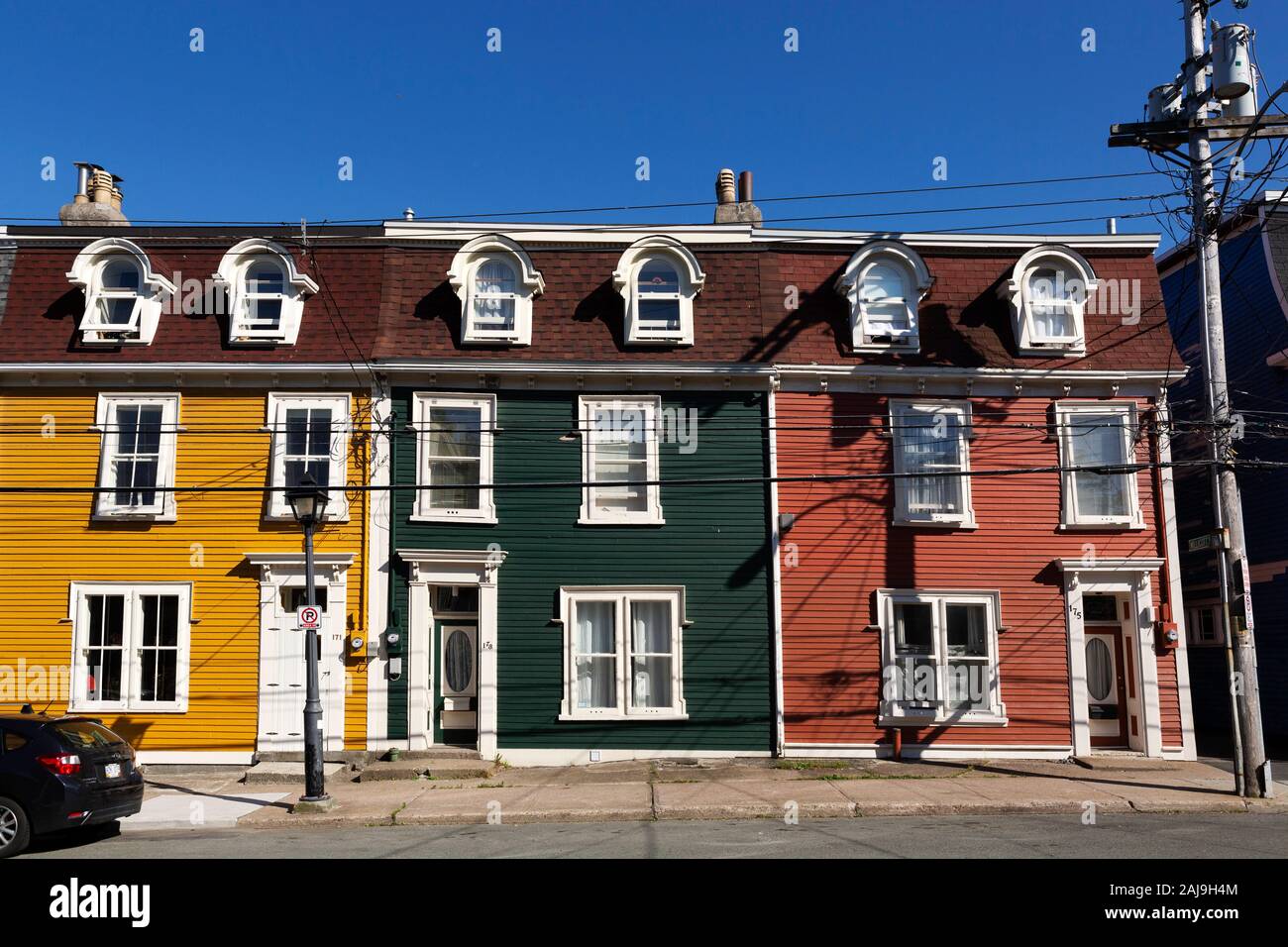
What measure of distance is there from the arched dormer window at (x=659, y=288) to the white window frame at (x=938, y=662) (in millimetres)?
5842

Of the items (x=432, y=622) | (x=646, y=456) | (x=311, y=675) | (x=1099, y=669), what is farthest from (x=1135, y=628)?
(x=311, y=675)

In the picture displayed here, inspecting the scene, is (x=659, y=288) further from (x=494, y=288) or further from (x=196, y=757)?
(x=196, y=757)

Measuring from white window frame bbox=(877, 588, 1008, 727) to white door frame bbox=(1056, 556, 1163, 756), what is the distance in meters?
1.24

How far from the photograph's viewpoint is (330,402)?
18125mm

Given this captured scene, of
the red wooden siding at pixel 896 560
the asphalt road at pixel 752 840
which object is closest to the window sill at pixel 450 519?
the red wooden siding at pixel 896 560

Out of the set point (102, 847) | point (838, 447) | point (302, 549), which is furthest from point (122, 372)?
point (838, 447)

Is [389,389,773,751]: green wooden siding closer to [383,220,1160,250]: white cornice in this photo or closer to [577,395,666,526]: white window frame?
[577,395,666,526]: white window frame

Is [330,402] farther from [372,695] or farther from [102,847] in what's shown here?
[102,847]

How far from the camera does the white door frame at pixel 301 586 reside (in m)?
17.4

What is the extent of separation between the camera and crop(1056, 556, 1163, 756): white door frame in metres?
17.7

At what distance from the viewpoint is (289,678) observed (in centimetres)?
1745

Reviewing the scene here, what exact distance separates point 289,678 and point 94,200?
436 inches

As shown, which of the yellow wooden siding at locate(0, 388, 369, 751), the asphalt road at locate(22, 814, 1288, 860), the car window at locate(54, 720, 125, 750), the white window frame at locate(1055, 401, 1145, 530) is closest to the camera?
the asphalt road at locate(22, 814, 1288, 860)

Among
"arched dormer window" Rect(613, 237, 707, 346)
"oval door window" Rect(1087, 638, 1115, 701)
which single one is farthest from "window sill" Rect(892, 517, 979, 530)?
Result: "arched dormer window" Rect(613, 237, 707, 346)
